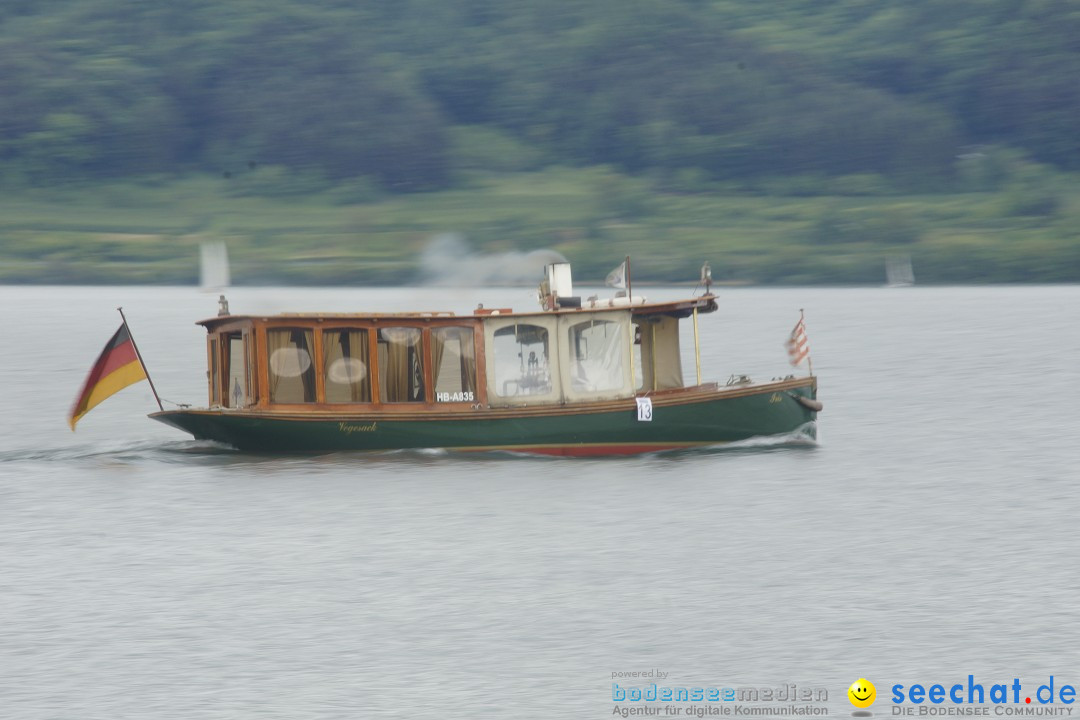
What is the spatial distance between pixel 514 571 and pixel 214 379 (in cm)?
1082

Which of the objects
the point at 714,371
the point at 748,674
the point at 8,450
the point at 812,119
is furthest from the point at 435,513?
the point at 812,119

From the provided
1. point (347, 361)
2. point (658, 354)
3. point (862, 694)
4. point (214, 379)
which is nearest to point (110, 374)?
point (214, 379)

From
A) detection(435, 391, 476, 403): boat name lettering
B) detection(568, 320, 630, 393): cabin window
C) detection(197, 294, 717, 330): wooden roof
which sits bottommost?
detection(435, 391, 476, 403): boat name lettering

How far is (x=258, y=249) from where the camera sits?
154 metres

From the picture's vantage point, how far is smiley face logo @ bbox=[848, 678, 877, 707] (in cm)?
1853

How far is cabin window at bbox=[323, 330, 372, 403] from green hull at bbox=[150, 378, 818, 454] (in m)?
0.63

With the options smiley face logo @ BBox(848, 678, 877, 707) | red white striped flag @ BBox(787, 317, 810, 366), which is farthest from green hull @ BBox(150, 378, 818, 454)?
smiley face logo @ BBox(848, 678, 877, 707)

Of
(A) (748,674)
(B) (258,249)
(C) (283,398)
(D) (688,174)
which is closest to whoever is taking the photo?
(A) (748,674)

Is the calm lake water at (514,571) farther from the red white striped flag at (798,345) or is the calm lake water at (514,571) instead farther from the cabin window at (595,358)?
the red white striped flag at (798,345)

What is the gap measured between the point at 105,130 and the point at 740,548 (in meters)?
168

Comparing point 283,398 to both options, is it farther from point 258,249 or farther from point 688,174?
point 688,174

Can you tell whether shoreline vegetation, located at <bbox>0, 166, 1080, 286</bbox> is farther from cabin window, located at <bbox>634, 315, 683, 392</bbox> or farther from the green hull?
the green hull

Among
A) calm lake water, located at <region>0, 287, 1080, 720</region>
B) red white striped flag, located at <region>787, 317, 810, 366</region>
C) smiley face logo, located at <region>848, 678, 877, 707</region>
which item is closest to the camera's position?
smiley face logo, located at <region>848, 678, 877, 707</region>

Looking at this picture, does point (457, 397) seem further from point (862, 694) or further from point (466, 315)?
point (862, 694)
